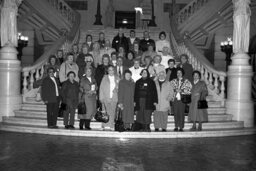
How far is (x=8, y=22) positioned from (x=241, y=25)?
24.7 feet

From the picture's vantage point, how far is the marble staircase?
8.78m

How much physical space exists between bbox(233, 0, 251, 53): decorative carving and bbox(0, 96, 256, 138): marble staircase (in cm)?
201

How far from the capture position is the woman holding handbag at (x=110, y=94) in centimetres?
898

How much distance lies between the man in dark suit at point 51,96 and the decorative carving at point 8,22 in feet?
7.55

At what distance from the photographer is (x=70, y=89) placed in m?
8.89

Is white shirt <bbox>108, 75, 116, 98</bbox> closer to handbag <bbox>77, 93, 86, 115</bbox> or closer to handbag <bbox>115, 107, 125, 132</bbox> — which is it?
handbag <bbox>115, 107, 125, 132</bbox>

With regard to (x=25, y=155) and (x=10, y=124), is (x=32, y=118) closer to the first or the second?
(x=10, y=124)

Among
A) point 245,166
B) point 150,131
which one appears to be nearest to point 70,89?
point 150,131

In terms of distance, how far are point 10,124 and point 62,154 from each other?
3.62 m

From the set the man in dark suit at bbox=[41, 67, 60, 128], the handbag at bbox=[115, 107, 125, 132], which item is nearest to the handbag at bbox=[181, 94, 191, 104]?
the handbag at bbox=[115, 107, 125, 132]

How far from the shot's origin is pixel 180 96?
9.02 metres

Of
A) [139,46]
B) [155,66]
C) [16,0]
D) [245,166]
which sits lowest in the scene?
[245,166]

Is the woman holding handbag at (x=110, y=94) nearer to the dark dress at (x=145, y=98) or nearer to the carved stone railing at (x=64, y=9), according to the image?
the dark dress at (x=145, y=98)

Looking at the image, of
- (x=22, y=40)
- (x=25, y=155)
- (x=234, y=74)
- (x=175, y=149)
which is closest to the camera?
(x=25, y=155)
